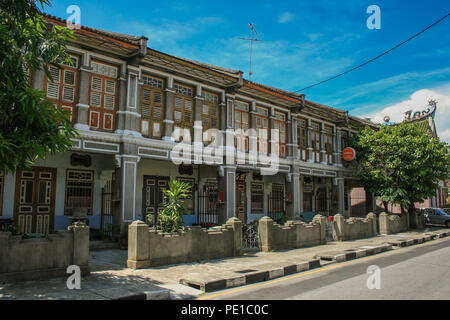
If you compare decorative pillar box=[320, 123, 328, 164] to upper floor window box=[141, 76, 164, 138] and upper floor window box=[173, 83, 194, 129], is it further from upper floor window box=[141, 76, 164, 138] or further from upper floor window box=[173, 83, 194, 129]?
upper floor window box=[141, 76, 164, 138]

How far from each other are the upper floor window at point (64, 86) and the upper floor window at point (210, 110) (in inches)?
222

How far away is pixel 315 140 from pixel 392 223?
6.71 metres

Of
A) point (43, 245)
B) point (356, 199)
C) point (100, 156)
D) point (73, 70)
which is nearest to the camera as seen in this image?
point (43, 245)

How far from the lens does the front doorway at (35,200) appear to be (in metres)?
12.5

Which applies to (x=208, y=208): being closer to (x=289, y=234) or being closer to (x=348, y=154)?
(x=289, y=234)

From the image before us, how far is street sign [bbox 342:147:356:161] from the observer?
75.4 ft

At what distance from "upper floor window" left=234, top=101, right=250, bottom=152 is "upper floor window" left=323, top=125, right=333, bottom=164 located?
729cm

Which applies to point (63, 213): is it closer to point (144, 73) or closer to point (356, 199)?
point (144, 73)

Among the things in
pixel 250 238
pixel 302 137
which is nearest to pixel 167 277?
pixel 250 238

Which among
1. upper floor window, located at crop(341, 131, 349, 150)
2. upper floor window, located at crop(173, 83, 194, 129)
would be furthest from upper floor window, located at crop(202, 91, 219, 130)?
upper floor window, located at crop(341, 131, 349, 150)

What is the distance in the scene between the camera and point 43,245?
25.4 ft

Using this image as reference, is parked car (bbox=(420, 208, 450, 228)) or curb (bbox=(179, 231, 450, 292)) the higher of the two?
parked car (bbox=(420, 208, 450, 228))
